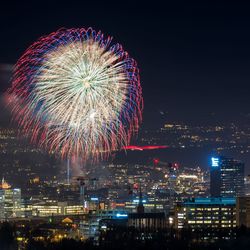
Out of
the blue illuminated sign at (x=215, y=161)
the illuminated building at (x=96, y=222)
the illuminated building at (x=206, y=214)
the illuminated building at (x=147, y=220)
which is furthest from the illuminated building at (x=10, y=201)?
the illuminated building at (x=206, y=214)

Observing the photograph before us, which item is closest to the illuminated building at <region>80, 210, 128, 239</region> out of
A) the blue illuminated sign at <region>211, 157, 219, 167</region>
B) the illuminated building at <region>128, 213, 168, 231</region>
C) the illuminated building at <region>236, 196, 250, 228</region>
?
the illuminated building at <region>128, 213, 168, 231</region>

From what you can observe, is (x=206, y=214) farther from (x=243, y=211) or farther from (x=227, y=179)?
(x=227, y=179)

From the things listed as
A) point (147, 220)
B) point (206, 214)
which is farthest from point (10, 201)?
point (206, 214)

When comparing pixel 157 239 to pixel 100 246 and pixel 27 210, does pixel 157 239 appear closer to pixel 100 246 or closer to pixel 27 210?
pixel 100 246

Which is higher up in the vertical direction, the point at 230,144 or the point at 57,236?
the point at 230,144


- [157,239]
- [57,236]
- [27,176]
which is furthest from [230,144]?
[157,239]
